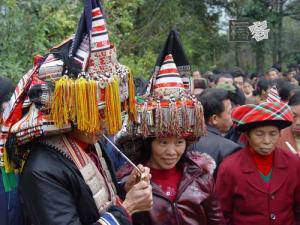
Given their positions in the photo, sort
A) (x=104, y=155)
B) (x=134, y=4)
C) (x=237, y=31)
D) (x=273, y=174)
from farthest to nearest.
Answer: (x=134, y=4), (x=237, y=31), (x=273, y=174), (x=104, y=155)

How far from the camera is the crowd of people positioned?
2182mm

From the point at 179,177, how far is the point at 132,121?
470mm

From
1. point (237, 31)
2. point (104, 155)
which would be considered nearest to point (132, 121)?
point (104, 155)

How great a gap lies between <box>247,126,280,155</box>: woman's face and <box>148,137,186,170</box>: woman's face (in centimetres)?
56

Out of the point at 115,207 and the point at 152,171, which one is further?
the point at 152,171

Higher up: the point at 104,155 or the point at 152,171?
the point at 104,155

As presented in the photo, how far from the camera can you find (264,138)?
10.6 feet

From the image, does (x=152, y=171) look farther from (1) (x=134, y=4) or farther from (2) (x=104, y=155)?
(1) (x=134, y=4)

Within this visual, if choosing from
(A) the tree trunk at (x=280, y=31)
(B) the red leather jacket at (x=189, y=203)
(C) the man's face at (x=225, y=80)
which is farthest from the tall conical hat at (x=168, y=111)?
(A) the tree trunk at (x=280, y=31)

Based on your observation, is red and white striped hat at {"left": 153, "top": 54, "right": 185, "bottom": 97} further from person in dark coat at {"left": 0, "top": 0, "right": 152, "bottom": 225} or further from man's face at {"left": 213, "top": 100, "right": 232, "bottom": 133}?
man's face at {"left": 213, "top": 100, "right": 232, "bottom": 133}

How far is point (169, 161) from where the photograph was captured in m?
2.91

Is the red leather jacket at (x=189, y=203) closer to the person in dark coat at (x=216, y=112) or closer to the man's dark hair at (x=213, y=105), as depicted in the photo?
the person in dark coat at (x=216, y=112)

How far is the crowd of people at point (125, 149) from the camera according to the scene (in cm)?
218

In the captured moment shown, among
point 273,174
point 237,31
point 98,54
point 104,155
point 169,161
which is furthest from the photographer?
point 237,31
